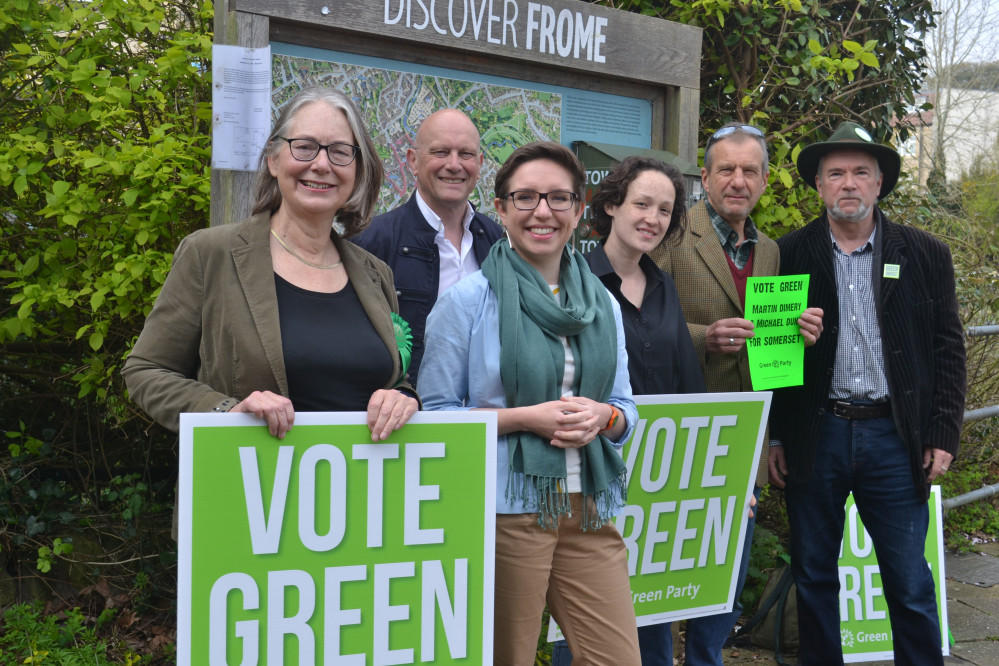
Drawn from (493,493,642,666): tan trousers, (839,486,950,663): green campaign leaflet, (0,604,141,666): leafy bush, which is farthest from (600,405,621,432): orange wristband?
(0,604,141,666): leafy bush

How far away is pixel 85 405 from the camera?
4.51 metres

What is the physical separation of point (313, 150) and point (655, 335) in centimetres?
142

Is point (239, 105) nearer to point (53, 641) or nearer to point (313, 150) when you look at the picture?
point (313, 150)

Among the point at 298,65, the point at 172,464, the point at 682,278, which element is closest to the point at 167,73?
the point at 298,65

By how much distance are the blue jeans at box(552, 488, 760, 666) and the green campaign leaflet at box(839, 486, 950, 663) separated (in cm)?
69

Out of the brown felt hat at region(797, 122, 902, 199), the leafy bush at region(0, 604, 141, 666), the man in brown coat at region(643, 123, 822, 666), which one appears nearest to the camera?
the man in brown coat at region(643, 123, 822, 666)

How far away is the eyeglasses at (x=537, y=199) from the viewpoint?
2584 mm

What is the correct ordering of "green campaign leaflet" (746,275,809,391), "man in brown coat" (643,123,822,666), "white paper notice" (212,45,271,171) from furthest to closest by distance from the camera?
1. "man in brown coat" (643,123,822,666)
2. "green campaign leaflet" (746,275,809,391)
3. "white paper notice" (212,45,271,171)

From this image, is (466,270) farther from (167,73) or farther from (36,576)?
(36,576)

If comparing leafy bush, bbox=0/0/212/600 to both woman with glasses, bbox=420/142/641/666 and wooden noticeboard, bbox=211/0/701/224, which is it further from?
woman with glasses, bbox=420/142/641/666

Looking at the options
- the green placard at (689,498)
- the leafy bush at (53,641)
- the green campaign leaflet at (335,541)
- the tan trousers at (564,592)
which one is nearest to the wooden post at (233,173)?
the green campaign leaflet at (335,541)

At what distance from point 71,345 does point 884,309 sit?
3.58 metres

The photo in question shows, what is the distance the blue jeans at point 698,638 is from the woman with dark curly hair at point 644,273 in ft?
1.44

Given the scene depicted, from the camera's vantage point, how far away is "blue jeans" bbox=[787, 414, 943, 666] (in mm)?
3572
